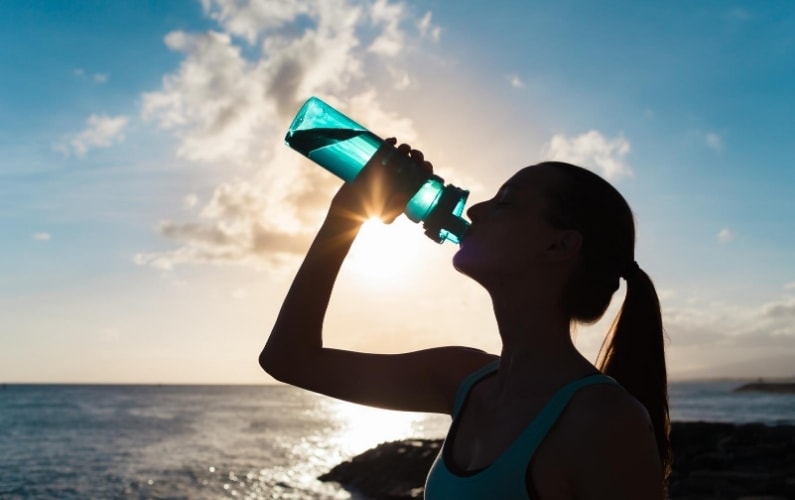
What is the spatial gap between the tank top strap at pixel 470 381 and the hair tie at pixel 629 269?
0.49 metres

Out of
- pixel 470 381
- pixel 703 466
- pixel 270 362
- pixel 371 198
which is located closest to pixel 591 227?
pixel 470 381

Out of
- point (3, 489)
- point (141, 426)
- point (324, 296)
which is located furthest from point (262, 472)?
point (141, 426)

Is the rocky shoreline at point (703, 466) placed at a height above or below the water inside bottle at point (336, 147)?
below

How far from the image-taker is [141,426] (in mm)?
47969

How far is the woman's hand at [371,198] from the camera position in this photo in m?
2.57

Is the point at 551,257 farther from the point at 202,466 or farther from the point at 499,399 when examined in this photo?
the point at 202,466

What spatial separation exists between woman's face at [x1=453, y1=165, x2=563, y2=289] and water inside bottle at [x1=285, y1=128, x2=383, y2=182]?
0.79 m

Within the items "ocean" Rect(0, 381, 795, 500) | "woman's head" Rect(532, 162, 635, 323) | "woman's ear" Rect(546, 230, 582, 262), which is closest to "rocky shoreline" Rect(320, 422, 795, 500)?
"ocean" Rect(0, 381, 795, 500)

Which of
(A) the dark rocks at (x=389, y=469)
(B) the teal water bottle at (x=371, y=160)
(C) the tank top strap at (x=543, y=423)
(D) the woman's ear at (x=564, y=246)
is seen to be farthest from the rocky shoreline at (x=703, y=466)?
(C) the tank top strap at (x=543, y=423)

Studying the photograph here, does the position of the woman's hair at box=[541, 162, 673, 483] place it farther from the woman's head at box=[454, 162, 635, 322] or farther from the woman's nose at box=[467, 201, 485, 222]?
the woman's nose at box=[467, 201, 485, 222]

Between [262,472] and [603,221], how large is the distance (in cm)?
2334

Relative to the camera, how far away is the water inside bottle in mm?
3033

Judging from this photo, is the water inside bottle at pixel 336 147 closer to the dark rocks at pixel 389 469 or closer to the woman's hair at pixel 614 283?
the woman's hair at pixel 614 283

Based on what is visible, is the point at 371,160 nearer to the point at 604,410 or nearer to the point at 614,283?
the point at 614,283
